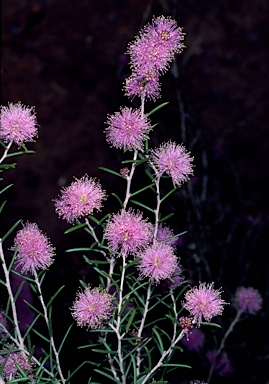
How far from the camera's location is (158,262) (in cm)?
48

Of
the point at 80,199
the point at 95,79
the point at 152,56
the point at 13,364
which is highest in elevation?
the point at 95,79

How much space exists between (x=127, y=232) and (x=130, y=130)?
9 centimetres

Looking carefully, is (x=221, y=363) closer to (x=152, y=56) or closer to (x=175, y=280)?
(x=175, y=280)

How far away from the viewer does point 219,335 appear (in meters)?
0.81

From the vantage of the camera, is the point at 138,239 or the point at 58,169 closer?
the point at 138,239

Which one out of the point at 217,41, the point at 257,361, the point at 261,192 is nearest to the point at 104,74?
the point at 217,41

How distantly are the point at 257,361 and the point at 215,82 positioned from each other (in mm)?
1095

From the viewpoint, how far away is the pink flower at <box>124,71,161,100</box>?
19.2 inches

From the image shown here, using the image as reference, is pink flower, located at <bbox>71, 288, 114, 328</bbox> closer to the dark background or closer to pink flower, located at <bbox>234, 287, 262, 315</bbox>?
pink flower, located at <bbox>234, 287, 262, 315</bbox>

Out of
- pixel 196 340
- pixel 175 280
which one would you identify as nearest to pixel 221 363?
pixel 196 340

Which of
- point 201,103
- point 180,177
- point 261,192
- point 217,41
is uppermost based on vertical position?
point 217,41

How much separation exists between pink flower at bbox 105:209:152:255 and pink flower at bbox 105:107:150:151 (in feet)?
0.20

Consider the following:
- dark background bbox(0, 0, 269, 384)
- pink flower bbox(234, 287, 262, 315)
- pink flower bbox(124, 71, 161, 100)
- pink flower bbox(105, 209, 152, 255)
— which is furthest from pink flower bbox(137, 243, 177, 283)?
dark background bbox(0, 0, 269, 384)

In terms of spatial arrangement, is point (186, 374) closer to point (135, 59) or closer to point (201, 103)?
point (135, 59)
